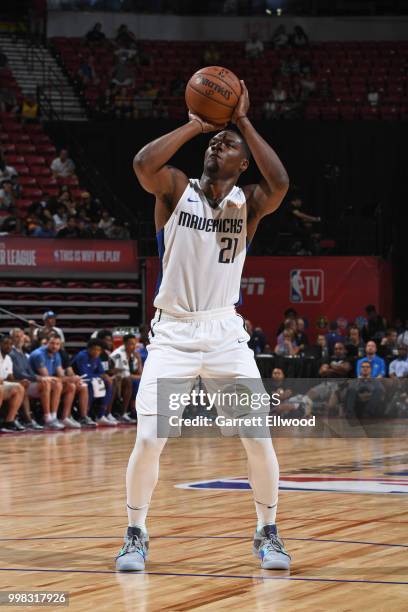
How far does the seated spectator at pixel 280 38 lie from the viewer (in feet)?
87.5

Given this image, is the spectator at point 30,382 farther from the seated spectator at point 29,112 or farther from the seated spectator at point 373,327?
the seated spectator at point 29,112

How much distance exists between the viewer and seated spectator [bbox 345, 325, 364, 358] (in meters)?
16.4

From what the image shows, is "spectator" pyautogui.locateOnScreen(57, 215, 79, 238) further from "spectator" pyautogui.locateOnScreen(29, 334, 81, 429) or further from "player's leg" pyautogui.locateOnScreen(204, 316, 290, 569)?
"player's leg" pyautogui.locateOnScreen(204, 316, 290, 569)

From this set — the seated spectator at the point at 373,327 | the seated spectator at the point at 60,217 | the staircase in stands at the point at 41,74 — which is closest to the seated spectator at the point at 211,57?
the staircase in stands at the point at 41,74

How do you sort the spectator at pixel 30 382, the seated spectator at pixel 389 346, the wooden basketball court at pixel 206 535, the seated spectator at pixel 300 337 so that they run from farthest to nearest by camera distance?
the seated spectator at pixel 300 337, the seated spectator at pixel 389 346, the spectator at pixel 30 382, the wooden basketball court at pixel 206 535

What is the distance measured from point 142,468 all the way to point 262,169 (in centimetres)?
156

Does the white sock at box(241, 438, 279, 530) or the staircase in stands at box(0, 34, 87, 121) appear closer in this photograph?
the white sock at box(241, 438, 279, 530)

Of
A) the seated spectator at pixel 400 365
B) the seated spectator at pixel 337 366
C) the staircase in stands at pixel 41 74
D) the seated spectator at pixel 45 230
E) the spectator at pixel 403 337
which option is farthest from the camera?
the staircase in stands at pixel 41 74

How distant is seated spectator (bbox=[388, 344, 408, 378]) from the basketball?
1131 centimetres

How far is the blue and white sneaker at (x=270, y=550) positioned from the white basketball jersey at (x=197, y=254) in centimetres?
112

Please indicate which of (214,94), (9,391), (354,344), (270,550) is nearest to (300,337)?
(354,344)

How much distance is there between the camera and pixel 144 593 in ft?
14.9

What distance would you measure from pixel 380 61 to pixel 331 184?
5132 millimetres

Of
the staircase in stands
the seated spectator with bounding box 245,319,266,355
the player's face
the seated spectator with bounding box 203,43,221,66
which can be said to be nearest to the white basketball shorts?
the player's face
